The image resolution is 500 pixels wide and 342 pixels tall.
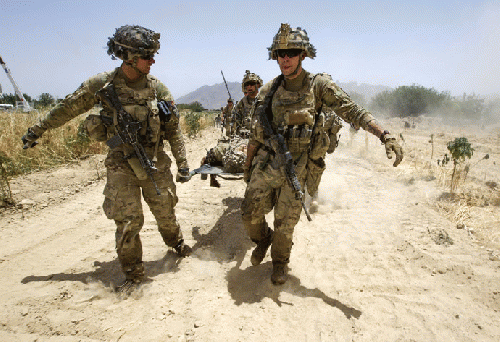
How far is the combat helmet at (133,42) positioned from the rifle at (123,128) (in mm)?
300

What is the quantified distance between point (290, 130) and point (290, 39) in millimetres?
769

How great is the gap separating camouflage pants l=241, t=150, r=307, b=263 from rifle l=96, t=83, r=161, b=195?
0.93 m

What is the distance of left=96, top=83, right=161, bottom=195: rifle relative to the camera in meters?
2.54

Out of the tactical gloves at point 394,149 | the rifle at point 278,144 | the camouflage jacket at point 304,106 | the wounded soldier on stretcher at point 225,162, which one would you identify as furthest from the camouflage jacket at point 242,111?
the tactical gloves at point 394,149

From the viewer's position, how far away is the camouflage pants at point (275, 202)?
2.76 metres

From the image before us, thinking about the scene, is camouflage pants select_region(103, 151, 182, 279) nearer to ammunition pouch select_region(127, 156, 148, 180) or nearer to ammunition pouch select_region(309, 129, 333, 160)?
ammunition pouch select_region(127, 156, 148, 180)

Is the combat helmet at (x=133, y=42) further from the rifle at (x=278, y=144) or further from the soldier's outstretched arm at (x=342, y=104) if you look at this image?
the soldier's outstretched arm at (x=342, y=104)

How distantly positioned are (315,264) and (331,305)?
2.17ft

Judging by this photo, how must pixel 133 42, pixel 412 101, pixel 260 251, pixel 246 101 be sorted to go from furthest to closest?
1. pixel 412 101
2. pixel 246 101
3. pixel 260 251
4. pixel 133 42

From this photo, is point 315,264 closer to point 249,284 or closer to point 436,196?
point 249,284

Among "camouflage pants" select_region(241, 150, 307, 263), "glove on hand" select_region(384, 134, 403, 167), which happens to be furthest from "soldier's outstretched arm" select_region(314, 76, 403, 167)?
"camouflage pants" select_region(241, 150, 307, 263)

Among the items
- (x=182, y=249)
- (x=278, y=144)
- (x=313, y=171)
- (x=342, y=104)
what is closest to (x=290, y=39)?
(x=342, y=104)

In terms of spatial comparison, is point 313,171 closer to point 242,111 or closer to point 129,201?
point 129,201

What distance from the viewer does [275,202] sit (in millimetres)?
2932
